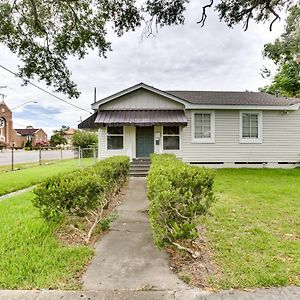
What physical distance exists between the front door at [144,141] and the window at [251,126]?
5.20 metres

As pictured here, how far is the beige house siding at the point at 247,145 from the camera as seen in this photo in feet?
54.1

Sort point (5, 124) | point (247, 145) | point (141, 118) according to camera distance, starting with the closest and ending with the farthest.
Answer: point (141, 118), point (247, 145), point (5, 124)

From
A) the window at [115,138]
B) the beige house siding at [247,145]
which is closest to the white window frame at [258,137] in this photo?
the beige house siding at [247,145]

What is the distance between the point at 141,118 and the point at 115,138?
1975mm

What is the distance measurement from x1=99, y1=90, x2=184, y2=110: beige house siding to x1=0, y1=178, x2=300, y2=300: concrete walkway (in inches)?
480

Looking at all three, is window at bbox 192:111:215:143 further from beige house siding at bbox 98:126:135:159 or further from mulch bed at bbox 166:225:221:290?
mulch bed at bbox 166:225:221:290

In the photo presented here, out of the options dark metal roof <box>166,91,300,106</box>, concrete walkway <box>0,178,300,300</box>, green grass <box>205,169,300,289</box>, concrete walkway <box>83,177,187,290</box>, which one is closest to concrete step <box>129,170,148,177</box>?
dark metal roof <box>166,91,300,106</box>

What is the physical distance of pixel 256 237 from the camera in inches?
199

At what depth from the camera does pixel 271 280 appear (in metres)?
3.46

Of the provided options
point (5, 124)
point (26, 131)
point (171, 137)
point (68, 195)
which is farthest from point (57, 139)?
point (68, 195)

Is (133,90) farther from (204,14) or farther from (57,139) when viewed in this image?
(57,139)

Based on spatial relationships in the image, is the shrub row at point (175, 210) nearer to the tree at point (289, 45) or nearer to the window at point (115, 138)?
the window at point (115, 138)

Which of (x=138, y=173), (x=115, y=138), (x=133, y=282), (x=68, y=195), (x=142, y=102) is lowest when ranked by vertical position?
(x=133, y=282)

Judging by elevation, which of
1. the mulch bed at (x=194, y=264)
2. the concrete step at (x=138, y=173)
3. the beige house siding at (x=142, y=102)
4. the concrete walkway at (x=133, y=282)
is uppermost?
the beige house siding at (x=142, y=102)
